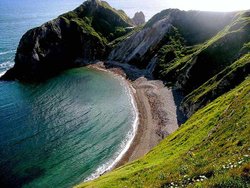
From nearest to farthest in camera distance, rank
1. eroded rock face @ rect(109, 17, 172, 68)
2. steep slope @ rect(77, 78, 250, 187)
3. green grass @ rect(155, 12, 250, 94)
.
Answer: steep slope @ rect(77, 78, 250, 187) → green grass @ rect(155, 12, 250, 94) → eroded rock face @ rect(109, 17, 172, 68)

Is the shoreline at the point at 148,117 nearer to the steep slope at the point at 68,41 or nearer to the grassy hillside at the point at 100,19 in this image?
the steep slope at the point at 68,41

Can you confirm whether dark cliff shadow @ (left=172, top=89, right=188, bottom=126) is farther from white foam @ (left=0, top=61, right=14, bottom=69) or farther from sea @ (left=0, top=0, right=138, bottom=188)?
white foam @ (left=0, top=61, right=14, bottom=69)

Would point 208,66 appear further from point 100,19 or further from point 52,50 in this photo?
point 100,19

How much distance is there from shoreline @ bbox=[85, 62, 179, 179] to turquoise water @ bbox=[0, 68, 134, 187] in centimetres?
265

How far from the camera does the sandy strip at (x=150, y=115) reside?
273 ft

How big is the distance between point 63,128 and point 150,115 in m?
26.2

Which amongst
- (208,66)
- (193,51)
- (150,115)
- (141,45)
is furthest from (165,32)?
(150,115)

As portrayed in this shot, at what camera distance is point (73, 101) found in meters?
117

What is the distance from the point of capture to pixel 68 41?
17600 cm

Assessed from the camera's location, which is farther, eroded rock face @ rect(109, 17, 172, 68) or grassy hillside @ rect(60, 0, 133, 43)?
grassy hillside @ rect(60, 0, 133, 43)

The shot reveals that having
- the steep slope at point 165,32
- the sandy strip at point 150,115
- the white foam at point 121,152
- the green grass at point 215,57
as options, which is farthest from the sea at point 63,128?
the green grass at point 215,57

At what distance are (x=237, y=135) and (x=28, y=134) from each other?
67298 millimetres

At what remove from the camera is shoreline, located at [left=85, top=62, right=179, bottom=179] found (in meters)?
81.7

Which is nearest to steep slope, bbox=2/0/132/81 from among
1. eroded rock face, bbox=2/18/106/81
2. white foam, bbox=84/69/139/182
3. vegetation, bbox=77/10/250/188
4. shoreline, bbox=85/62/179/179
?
eroded rock face, bbox=2/18/106/81
